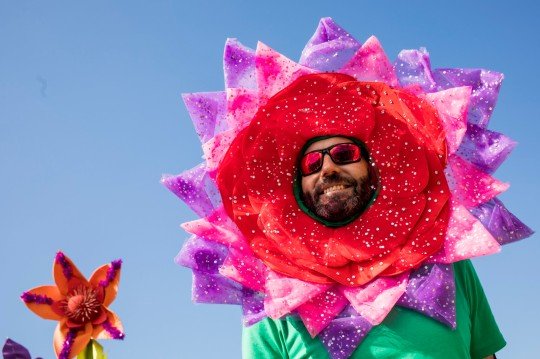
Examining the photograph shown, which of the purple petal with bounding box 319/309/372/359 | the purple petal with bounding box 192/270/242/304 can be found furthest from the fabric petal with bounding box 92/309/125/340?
the purple petal with bounding box 319/309/372/359

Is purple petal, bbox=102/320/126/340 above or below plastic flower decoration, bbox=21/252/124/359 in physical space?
below

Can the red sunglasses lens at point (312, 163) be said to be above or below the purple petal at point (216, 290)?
above

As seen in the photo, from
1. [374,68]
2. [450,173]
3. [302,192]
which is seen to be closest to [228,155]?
[302,192]

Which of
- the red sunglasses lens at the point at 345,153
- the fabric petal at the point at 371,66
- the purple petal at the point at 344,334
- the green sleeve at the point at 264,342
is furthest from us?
the fabric petal at the point at 371,66

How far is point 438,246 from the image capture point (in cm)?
246

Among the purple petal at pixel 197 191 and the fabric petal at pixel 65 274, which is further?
the purple petal at pixel 197 191

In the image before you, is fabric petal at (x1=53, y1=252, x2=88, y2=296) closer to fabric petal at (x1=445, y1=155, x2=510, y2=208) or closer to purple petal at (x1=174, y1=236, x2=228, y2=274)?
purple petal at (x1=174, y1=236, x2=228, y2=274)

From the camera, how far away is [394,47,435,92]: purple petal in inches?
107

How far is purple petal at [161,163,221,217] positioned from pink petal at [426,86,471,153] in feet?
2.83

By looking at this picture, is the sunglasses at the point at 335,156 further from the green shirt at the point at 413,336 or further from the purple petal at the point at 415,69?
the green shirt at the point at 413,336

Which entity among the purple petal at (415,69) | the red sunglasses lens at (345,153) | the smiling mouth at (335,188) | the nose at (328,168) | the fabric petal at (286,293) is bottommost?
the fabric petal at (286,293)

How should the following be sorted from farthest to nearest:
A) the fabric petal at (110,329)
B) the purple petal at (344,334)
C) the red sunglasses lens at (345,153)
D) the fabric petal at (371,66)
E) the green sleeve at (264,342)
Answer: the fabric petal at (371,66) < the red sunglasses lens at (345,153) < the green sleeve at (264,342) < the purple petal at (344,334) < the fabric petal at (110,329)

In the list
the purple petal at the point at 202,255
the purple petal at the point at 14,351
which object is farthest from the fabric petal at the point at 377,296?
the purple petal at the point at 14,351

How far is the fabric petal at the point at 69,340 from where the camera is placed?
2.24 meters
